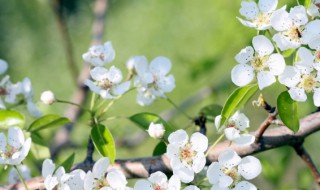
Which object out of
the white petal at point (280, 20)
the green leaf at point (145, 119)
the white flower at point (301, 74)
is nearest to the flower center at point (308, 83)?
the white flower at point (301, 74)

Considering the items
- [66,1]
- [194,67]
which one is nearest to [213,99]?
[194,67]

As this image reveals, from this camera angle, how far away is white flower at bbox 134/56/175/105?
1388 mm

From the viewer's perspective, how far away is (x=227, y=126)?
1217 mm

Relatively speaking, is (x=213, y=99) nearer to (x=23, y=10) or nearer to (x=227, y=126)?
(x=227, y=126)

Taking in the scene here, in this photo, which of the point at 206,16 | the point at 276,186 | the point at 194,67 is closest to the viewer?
the point at 276,186

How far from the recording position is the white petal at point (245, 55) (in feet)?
3.95

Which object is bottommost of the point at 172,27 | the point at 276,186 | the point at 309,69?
the point at 172,27

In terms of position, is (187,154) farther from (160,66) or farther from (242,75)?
(160,66)

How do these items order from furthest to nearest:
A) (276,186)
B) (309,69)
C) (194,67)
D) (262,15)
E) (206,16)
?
1. (206,16)
2. (194,67)
3. (276,186)
4. (262,15)
5. (309,69)

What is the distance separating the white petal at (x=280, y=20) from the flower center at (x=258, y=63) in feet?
0.22

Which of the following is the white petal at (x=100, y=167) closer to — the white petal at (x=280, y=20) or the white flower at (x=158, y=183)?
the white flower at (x=158, y=183)

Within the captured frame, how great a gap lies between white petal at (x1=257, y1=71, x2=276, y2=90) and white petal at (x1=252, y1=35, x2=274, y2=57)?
38mm

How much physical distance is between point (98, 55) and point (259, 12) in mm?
385

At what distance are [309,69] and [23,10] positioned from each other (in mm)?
4198
